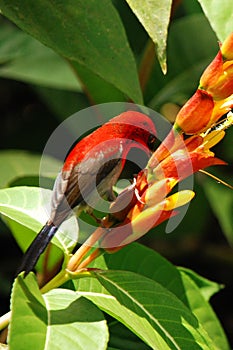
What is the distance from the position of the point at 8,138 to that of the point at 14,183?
81 cm

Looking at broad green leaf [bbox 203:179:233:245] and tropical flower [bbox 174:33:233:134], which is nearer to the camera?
tropical flower [bbox 174:33:233:134]

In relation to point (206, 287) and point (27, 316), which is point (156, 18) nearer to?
point (27, 316)

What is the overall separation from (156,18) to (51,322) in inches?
15.1

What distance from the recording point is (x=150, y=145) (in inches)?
37.5

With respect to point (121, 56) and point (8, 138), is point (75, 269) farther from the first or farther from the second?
point (8, 138)

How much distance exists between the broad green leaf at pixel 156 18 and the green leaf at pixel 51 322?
0.31m

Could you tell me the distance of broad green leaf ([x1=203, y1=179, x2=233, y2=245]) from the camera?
76.7 inches

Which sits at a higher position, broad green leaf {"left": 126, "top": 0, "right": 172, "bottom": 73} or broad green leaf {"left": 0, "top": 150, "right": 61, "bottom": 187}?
broad green leaf {"left": 126, "top": 0, "right": 172, "bottom": 73}

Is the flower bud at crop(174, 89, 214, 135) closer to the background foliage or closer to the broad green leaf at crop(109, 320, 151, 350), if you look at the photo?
the background foliage

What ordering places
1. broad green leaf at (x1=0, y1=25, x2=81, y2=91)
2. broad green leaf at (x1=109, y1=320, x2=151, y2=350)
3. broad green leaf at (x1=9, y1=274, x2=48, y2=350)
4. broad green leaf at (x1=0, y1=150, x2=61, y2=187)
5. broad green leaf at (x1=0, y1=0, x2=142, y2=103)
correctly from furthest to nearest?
broad green leaf at (x1=0, y1=25, x2=81, y2=91) < broad green leaf at (x1=0, y1=150, x2=61, y2=187) < broad green leaf at (x1=109, y1=320, x2=151, y2=350) < broad green leaf at (x1=0, y1=0, x2=142, y2=103) < broad green leaf at (x1=9, y1=274, x2=48, y2=350)

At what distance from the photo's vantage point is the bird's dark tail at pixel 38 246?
35.2 inches

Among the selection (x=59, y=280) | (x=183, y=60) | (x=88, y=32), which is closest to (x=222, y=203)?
(x=183, y=60)

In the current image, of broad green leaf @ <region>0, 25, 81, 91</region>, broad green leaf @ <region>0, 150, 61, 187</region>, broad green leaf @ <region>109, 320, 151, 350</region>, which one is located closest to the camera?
broad green leaf @ <region>109, 320, 151, 350</region>

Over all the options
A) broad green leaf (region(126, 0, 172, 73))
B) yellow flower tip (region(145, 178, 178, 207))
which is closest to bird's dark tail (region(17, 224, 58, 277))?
yellow flower tip (region(145, 178, 178, 207))
